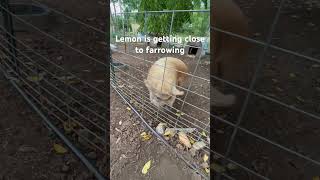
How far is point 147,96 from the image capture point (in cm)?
127

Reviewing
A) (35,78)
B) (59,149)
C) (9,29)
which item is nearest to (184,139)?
(59,149)

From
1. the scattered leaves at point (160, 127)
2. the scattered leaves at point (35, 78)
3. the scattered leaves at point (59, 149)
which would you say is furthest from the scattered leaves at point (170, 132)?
the scattered leaves at point (35, 78)

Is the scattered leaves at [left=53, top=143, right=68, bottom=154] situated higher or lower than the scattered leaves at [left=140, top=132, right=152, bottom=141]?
lower

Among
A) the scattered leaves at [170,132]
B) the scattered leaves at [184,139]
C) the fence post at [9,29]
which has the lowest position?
the scattered leaves at [184,139]

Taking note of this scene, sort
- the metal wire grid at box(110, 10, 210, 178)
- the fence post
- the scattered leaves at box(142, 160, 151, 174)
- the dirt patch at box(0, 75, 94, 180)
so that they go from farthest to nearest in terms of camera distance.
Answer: the fence post
the dirt patch at box(0, 75, 94, 180)
the scattered leaves at box(142, 160, 151, 174)
the metal wire grid at box(110, 10, 210, 178)

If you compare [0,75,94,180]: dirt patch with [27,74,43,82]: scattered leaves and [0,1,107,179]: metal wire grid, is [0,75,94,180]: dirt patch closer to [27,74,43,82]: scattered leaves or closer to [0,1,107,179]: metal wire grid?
[0,1,107,179]: metal wire grid

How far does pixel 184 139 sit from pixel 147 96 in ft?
0.64

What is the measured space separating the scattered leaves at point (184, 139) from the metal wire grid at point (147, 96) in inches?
0.7

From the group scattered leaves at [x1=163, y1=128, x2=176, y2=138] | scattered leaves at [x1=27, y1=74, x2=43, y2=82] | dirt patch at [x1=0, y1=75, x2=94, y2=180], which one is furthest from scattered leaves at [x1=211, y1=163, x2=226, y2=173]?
scattered leaves at [x1=27, y1=74, x2=43, y2=82]

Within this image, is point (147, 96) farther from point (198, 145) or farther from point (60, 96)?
point (60, 96)

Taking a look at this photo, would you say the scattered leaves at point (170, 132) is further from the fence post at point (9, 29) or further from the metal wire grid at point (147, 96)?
the fence post at point (9, 29)

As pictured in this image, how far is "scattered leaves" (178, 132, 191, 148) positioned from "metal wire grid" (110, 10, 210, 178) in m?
0.02

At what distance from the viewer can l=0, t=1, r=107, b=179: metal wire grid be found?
1.41 m

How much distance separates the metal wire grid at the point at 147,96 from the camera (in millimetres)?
1005
